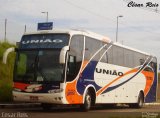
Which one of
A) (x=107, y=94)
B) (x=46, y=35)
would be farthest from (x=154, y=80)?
(x=46, y=35)

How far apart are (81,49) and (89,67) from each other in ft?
3.87

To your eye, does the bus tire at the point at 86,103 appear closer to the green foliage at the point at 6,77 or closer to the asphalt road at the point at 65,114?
the asphalt road at the point at 65,114

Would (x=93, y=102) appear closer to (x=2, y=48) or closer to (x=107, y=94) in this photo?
(x=107, y=94)

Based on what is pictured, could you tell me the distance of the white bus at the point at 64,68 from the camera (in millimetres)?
20344

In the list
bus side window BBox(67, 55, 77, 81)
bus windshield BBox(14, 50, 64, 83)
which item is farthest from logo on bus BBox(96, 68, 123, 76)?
bus windshield BBox(14, 50, 64, 83)

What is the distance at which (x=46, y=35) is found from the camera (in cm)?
2148

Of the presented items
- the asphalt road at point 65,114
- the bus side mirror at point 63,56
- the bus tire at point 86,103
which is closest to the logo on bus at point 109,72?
the bus tire at point 86,103

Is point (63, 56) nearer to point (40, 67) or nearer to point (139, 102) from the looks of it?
point (40, 67)

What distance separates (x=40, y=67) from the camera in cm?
2058

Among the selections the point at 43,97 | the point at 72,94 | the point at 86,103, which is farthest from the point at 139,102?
the point at 43,97

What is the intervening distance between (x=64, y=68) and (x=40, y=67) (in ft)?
3.54

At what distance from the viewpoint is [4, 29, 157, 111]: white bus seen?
2034 cm

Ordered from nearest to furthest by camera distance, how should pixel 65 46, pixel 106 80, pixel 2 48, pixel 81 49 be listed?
pixel 65 46
pixel 81 49
pixel 106 80
pixel 2 48

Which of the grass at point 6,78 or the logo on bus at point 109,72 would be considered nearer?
the logo on bus at point 109,72
